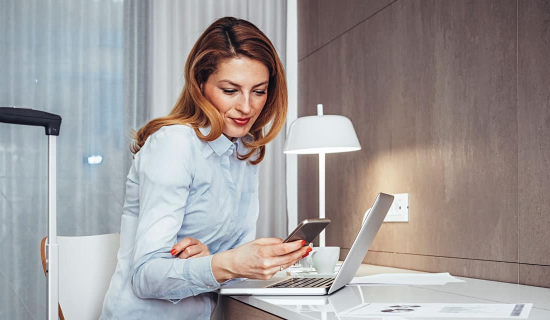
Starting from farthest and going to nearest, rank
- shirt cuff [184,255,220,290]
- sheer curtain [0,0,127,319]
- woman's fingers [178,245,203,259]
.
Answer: sheer curtain [0,0,127,319] < woman's fingers [178,245,203,259] < shirt cuff [184,255,220,290]

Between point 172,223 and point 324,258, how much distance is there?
559 millimetres

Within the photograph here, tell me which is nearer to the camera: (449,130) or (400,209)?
(449,130)

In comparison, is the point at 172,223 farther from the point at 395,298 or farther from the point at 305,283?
the point at 395,298

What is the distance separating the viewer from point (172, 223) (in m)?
1.27

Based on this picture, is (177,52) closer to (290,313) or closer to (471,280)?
(471,280)

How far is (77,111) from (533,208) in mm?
2300

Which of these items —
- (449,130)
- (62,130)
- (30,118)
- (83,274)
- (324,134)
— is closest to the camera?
(30,118)

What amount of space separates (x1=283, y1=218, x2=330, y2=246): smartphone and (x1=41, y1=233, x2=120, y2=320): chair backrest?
732mm

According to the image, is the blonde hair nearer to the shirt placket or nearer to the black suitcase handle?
the shirt placket

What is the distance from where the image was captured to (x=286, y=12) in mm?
3400

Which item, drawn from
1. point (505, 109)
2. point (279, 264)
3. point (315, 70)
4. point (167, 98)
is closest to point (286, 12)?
point (315, 70)

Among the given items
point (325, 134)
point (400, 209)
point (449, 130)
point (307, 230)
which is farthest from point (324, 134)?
point (307, 230)

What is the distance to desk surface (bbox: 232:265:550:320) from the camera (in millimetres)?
1079

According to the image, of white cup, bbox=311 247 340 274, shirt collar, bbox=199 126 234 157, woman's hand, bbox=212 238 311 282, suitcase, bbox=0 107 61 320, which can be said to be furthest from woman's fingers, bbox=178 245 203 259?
white cup, bbox=311 247 340 274
